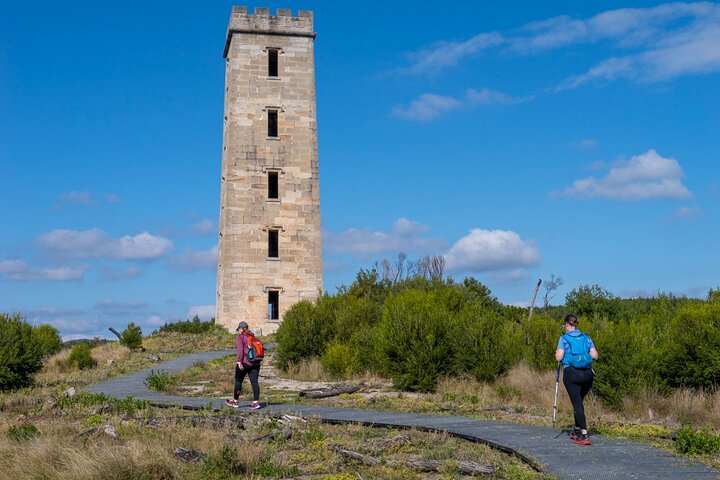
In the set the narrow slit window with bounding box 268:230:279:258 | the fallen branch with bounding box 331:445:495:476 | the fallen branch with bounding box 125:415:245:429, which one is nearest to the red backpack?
the fallen branch with bounding box 125:415:245:429

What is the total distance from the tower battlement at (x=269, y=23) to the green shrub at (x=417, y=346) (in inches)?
945

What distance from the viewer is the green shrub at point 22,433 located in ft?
38.0

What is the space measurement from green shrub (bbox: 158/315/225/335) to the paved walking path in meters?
25.1

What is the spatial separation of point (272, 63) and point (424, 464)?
1337 inches

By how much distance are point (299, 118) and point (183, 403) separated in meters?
25.7

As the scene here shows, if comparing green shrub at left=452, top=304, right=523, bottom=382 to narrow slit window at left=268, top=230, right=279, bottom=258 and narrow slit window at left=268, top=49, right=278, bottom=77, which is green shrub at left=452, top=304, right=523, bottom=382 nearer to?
narrow slit window at left=268, top=230, right=279, bottom=258

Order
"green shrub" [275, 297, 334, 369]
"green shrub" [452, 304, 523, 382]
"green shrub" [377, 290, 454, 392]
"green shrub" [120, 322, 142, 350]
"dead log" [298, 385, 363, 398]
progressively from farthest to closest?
1. "green shrub" [120, 322, 142, 350]
2. "green shrub" [275, 297, 334, 369]
3. "green shrub" [452, 304, 523, 382]
4. "green shrub" [377, 290, 454, 392]
5. "dead log" [298, 385, 363, 398]

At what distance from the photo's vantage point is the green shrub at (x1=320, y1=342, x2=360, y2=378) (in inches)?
872

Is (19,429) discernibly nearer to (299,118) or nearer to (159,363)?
(159,363)

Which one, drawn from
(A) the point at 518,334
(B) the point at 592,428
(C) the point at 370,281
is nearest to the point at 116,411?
(B) the point at 592,428

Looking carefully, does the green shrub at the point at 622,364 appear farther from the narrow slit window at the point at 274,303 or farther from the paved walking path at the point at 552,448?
the narrow slit window at the point at 274,303

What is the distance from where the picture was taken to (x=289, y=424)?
12867 mm

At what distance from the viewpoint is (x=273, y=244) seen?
3966 cm

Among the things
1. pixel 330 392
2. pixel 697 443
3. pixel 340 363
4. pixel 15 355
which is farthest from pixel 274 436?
pixel 15 355
